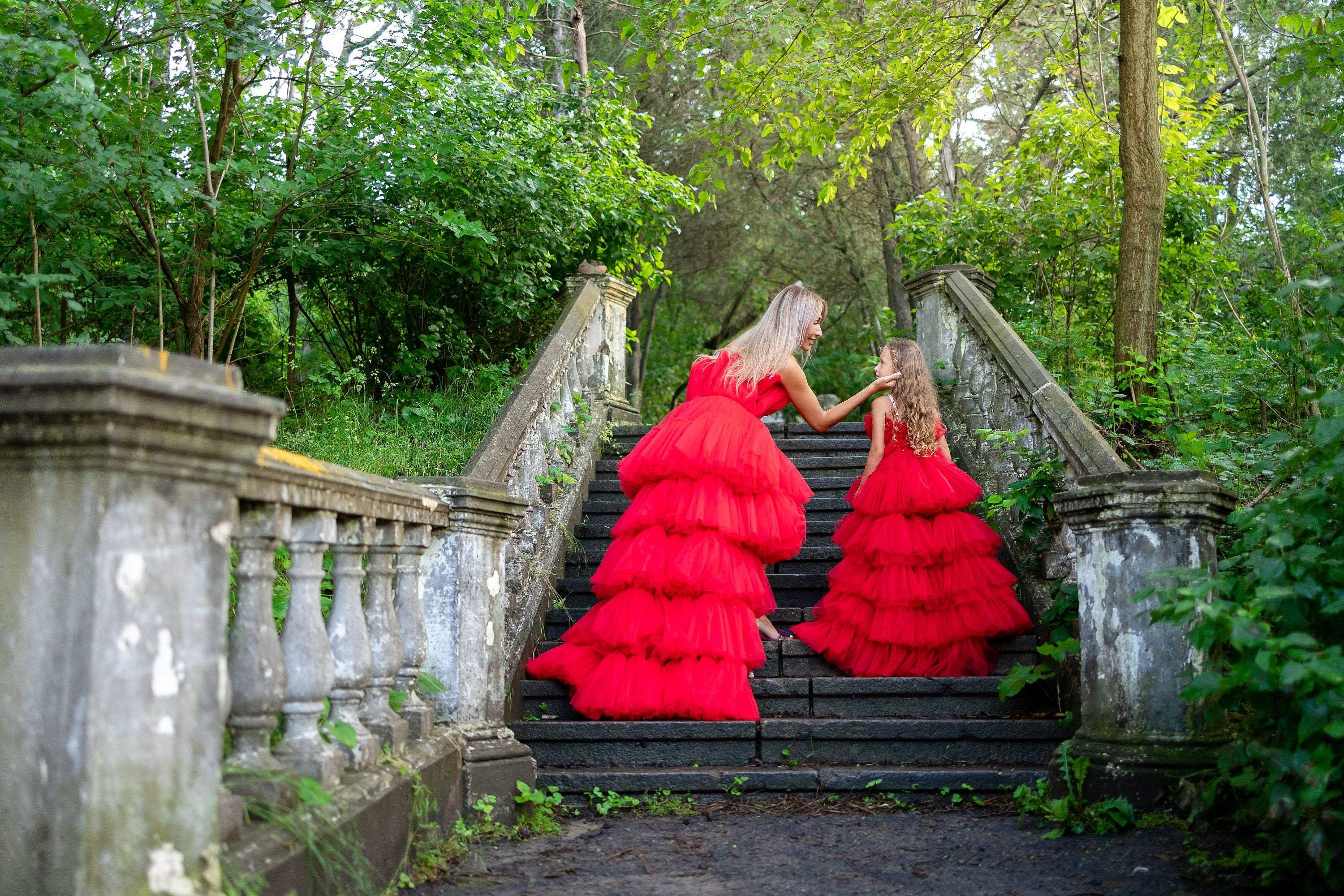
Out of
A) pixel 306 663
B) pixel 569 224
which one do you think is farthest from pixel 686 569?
pixel 569 224

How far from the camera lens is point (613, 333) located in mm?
9180

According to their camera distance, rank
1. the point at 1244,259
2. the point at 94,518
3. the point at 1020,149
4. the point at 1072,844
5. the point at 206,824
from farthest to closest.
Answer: the point at 1244,259, the point at 1020,149, the point at 1072,844, the point at 206,824, the point at 94,518

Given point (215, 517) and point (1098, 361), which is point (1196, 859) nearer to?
point (215, 517)

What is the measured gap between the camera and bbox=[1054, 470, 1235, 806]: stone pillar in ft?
13.7

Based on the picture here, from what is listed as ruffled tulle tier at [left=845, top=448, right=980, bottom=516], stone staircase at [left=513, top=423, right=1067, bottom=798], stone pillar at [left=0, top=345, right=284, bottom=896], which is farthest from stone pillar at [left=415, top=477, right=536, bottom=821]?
ruffled tulle tier at [left=845, top=448, right=980, bottom=516]

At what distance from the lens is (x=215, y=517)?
7.41 feet

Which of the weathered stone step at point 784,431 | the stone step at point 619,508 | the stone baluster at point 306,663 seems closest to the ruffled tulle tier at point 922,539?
the stone step at point 619,508

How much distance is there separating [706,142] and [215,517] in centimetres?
1545

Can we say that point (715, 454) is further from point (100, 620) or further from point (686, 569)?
point (100, 620)

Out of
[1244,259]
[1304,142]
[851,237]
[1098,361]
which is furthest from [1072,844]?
[1304,142]

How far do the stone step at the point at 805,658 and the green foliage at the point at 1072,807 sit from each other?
4.59ft

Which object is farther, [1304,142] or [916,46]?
[1304,142]

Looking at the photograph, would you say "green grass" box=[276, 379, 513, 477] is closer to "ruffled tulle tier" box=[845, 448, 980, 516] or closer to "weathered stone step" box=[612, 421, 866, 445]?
"weathered stone step" box=[612, 421, 866, 445]

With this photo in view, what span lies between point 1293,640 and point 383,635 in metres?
2.66
